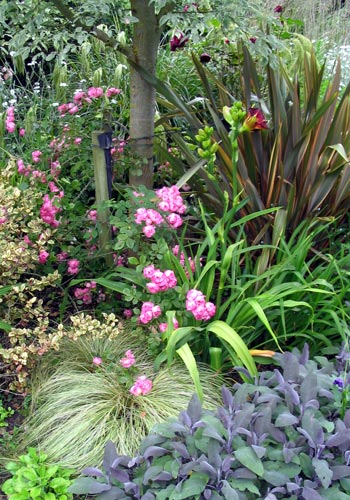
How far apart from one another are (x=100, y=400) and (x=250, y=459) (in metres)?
0.70

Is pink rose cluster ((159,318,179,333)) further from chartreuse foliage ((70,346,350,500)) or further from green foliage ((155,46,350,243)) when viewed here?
green foliage ((155,46,350,243))

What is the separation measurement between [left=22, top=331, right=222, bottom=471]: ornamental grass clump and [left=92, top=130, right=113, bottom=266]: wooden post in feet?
1.71

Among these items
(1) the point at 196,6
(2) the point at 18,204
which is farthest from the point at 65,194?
(1) the point at 196,6

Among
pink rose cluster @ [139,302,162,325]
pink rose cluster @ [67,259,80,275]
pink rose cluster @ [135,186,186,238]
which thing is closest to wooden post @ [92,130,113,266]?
pink rose cluster @ [67,259,80,275]

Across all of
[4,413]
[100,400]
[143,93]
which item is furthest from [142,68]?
[4,413]

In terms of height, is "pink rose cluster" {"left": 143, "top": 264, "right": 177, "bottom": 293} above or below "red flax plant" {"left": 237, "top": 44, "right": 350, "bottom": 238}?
below

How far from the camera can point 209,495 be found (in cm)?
149

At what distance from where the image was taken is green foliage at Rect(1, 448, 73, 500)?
1681 millimetres

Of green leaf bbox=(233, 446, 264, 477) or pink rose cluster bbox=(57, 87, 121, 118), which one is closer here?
green leaf bbox=(233, 446, 264, 477)

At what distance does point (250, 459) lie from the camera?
1.50 m

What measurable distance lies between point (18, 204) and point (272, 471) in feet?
4.96

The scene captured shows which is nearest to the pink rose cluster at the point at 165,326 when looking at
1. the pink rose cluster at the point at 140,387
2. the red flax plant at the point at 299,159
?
the pink rose cluster at the point at 140,387

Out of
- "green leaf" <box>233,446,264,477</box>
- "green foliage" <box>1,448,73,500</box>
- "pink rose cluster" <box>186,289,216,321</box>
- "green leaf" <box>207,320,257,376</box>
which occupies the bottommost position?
"green foliage" <box>1,448,73,500</box>

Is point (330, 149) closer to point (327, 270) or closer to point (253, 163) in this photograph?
point (253, 163)
